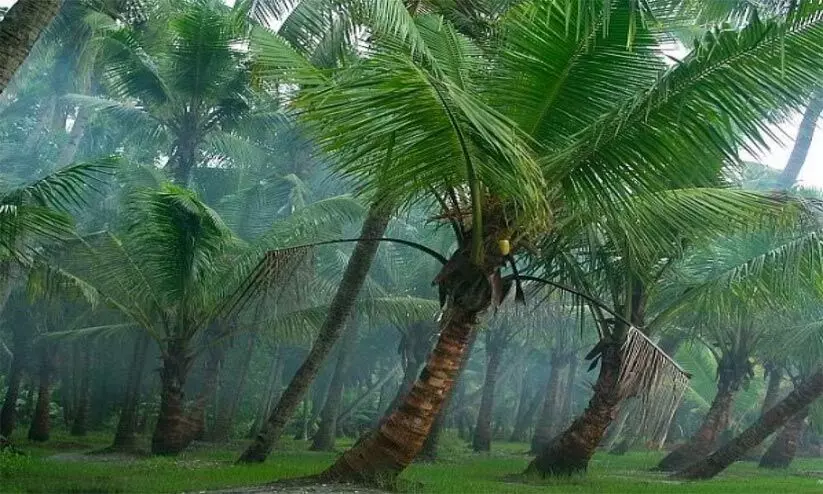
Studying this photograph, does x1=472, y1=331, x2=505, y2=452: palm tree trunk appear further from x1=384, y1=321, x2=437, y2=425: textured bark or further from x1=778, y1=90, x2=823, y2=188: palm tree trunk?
x1=778, y1=90, x2=823, y2=188: palm tree trunk

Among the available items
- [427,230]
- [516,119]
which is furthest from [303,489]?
[427,230]

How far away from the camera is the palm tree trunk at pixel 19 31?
295 inches

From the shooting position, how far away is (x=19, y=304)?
2416cm

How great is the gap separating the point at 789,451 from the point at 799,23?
17640 mm

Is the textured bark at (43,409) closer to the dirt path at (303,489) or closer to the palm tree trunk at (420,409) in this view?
the dirt path at (303,489)

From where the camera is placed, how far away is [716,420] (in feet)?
66.2

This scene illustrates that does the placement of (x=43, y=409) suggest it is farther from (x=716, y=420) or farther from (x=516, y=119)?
(x=516, y=119)

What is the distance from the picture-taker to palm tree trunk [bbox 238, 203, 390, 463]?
13.0 meters

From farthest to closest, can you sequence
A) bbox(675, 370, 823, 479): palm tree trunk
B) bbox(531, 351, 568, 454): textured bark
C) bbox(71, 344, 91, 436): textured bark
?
bbox(531, 351, 568, 454): textured bark, bbox(71, 344, 91, 436): textured bark, bbox(675, 370, 823, 479): palm tree trunk

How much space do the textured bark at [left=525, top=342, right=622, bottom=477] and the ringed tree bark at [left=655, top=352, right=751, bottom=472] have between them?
5.79 metres

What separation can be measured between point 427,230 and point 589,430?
38.0ft

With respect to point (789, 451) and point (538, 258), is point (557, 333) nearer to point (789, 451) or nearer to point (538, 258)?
point (789, 451)

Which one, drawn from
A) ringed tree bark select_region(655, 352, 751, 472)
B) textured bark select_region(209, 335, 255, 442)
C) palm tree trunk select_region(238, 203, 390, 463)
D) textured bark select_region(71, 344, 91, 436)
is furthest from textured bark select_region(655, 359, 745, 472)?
textured bark select_region(71, 344, 91, 436)

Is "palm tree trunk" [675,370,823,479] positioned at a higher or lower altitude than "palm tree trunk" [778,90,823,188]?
lower
